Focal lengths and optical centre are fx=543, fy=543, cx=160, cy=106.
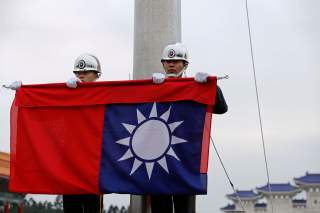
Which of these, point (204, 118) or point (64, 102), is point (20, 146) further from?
point (204, 118)

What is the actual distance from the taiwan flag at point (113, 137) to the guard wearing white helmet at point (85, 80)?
0.13 meters

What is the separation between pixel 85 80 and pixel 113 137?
2.33 ft

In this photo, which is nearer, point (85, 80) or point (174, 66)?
point (174, 66)

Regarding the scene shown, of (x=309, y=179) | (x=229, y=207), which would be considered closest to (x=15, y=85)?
(x=309, y=179)

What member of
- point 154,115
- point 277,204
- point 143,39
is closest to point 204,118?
point 154,115

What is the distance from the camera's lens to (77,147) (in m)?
4.97

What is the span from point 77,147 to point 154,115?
2.67 feet

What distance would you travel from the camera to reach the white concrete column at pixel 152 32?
591cm

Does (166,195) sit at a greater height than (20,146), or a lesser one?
lesser

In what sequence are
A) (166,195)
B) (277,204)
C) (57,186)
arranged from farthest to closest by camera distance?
(277,204) → (57,186) → (166,195)

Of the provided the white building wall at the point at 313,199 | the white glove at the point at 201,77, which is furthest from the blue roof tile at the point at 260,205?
the white glove at the point at 201,77

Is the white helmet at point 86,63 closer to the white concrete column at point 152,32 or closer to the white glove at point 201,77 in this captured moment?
the white concrete column at point 152,32

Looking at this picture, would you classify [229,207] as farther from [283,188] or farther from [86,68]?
[86,68]

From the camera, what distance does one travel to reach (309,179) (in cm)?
4978
